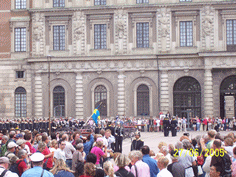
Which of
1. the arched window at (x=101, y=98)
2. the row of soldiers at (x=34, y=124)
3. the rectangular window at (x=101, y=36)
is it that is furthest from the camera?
the rectangular window at (x=101, y=36)

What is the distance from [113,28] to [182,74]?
914 cm

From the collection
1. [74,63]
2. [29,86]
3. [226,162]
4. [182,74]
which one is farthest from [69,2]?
Result: [226,162]

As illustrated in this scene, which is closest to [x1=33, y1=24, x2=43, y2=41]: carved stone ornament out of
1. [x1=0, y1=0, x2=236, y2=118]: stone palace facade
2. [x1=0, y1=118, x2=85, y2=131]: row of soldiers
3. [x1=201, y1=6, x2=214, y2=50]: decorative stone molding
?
[x1=0, y1=0, x2=236, y2=118]: stone palace facade

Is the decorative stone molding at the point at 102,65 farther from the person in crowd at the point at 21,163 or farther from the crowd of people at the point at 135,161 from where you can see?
the person in crowd at the point at 21,163

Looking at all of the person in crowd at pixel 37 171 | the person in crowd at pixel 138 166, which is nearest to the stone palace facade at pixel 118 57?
the person in crowd at pixel 138 166

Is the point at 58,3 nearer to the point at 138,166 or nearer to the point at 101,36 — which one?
the point at 101,36

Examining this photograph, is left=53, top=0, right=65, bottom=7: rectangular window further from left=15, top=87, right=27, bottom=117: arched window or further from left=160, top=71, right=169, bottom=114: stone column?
left=160, top=71, right=169, bottom=114: stone column

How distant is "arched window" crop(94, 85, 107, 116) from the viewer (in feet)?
162

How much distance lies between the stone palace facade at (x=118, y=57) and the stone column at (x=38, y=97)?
11 cm

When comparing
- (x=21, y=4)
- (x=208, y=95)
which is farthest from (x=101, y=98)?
(x=21, y=4)

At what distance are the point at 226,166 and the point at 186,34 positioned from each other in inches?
1493

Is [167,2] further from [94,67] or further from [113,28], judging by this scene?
[94,67]

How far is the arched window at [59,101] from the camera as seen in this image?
164 ft

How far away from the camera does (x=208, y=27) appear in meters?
47.3
